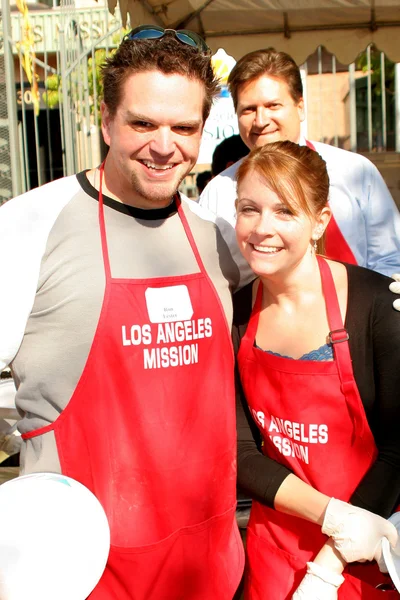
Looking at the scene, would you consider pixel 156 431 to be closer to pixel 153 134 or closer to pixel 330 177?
pixel 153 134

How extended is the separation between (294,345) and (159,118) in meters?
0.60

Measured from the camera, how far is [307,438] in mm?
1568

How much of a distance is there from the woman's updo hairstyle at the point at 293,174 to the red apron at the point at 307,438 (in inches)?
6.1

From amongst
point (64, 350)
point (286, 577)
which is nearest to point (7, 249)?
point (64, 350)

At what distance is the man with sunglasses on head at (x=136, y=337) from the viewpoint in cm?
152

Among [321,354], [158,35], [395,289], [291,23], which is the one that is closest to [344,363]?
[321,354]

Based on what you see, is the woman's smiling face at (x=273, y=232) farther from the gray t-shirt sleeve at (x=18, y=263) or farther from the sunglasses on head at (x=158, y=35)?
the gray t-shirt sleeve at (x=18, y=263)

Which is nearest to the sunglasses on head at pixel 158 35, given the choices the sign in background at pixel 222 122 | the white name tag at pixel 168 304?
the white name tag at pixel 168 304

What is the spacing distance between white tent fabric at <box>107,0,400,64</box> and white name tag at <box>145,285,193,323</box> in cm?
325

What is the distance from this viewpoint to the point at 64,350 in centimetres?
151

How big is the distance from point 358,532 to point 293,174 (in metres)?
0.78

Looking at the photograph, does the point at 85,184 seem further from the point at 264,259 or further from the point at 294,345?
the point at 294,345

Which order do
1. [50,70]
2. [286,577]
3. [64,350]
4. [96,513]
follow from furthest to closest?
[50,70] < [286,577] < [64,350] < [96,513]

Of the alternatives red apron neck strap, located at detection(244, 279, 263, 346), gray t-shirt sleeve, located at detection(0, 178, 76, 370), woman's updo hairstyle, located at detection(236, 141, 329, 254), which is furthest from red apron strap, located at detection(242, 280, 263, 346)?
gray t-shirt sleeve, located at detection(0, 178, 76, 370)
